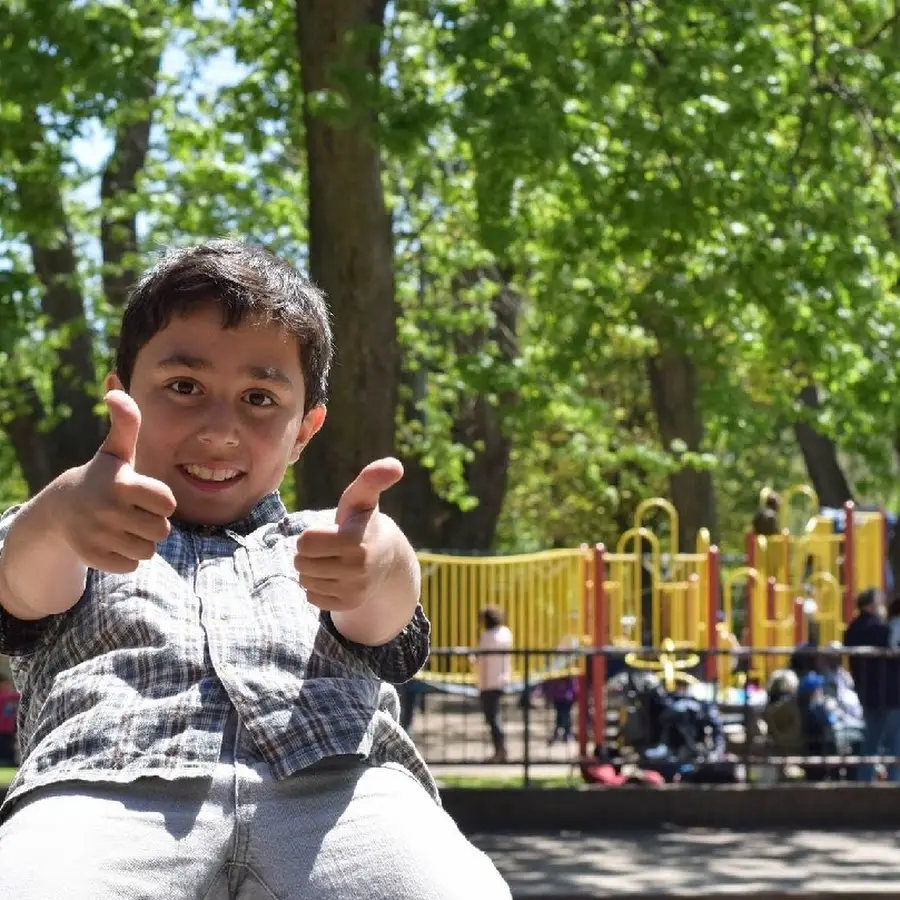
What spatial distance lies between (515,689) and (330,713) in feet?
50.3

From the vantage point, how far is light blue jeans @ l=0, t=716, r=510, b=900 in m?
2.36

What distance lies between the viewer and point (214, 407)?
2707 millimetres

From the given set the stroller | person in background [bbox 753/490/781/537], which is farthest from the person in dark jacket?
person in background [bbox 753/490/781/537]

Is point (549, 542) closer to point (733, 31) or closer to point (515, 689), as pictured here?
point (515, 689)

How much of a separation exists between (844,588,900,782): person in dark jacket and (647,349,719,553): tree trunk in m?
11.4

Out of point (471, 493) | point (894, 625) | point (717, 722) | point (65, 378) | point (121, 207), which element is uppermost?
point (121, 207)

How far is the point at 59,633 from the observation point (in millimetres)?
2703

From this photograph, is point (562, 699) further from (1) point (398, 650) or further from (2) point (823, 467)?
(1) point (398, 650)

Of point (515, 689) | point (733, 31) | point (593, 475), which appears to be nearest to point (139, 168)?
point (515, 689)

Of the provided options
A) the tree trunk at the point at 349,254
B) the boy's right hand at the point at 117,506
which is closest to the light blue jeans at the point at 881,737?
the tree trunk at the point at 349,254

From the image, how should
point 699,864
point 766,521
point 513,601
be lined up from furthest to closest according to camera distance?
point 766,521 < point 513,601 < point 699,864

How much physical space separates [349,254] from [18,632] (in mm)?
9787

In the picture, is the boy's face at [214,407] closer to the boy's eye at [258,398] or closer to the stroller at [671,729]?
the boy's eye at [258,398]

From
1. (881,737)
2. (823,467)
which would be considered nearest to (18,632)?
(881,737)
